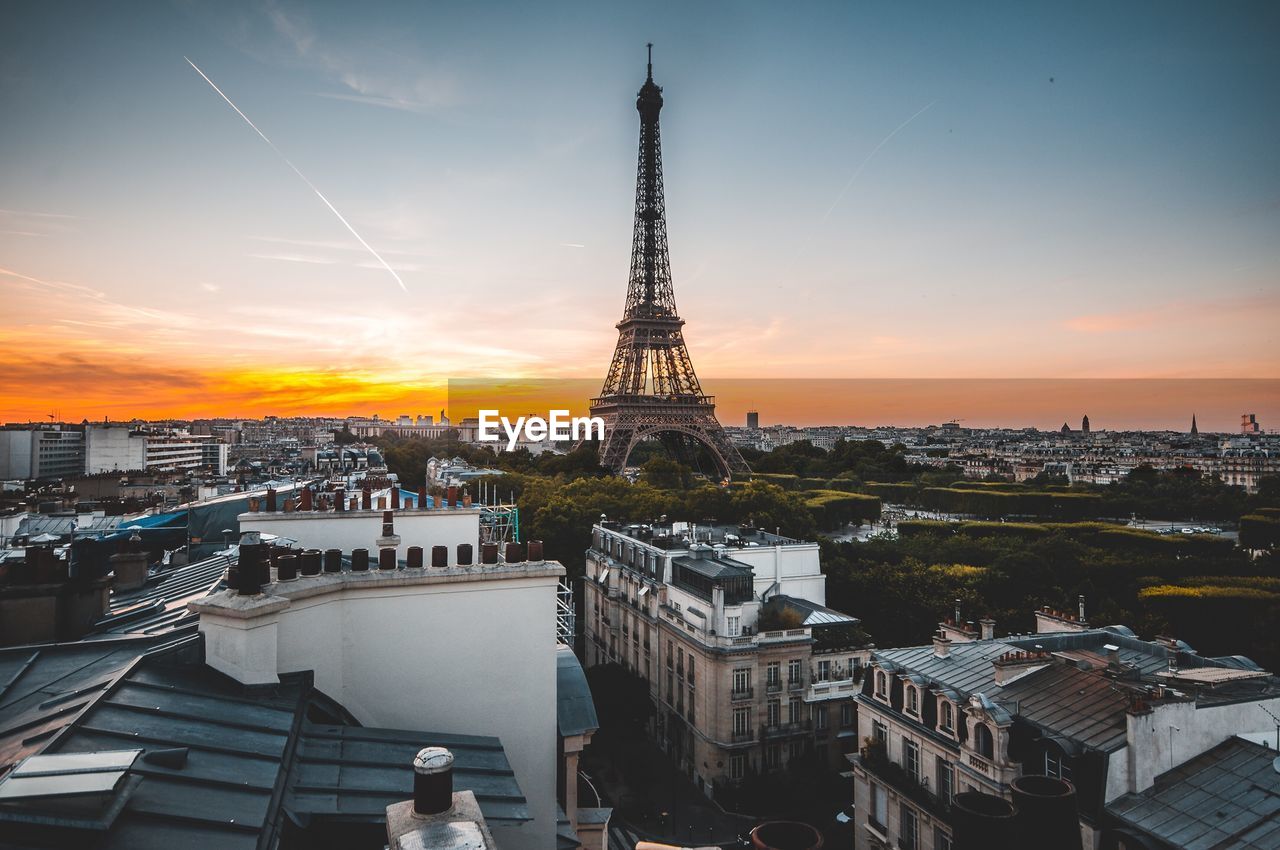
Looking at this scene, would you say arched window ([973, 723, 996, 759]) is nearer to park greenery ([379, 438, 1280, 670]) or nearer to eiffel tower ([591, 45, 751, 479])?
park greenery ([379, 438, 1280, 670])

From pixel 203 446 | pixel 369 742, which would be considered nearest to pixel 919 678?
pixel 369 742

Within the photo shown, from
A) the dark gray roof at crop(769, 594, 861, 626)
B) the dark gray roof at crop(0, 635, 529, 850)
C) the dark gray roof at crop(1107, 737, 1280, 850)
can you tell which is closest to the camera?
the dark gray roof at crop(0, 635, 529, 850)

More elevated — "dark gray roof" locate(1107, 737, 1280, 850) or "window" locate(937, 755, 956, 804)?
"dark gray roof" locate(1107, 737, 1280, 850)

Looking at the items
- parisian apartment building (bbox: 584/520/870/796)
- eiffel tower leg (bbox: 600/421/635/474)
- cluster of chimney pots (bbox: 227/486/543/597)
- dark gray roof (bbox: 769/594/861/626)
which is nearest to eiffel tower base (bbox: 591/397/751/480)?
eiffel tower leg (bbox: 600/421/635/474)

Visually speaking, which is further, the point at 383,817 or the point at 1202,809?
the point at 1202,809

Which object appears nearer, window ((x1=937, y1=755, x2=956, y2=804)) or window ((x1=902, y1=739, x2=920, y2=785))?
window ((x1=937, y1=755, x2=956, y2=804))

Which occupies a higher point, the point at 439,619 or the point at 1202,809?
the point at 439,619

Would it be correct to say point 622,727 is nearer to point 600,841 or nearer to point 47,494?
point 600,841
